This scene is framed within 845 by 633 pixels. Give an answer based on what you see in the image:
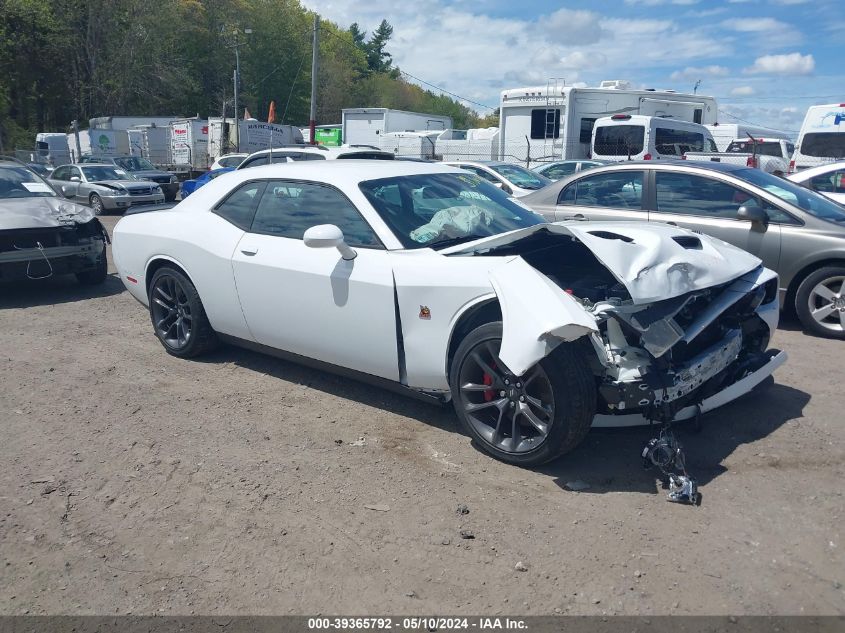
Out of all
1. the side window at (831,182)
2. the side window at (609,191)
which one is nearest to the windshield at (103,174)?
the side window at (609,191)

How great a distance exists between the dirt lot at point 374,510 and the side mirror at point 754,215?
70.6 inches

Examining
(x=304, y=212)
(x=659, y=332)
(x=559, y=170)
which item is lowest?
(x=659, y=332)

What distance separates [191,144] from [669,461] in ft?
101

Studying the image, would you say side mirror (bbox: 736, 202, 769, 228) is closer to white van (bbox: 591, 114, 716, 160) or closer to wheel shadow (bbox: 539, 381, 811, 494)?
wheel shadow (bbox: 539, 381, 811, 494)

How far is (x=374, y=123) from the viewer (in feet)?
94.8

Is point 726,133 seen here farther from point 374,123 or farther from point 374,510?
point 374,510

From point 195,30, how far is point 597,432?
56.6 m

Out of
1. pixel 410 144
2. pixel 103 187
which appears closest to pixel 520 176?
pixel 103 187

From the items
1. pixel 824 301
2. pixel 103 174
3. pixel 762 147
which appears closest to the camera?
pixel 824 301

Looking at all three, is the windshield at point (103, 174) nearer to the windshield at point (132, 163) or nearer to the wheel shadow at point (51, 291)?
the windshield at point (132, 163)

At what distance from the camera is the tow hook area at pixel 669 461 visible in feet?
11.2

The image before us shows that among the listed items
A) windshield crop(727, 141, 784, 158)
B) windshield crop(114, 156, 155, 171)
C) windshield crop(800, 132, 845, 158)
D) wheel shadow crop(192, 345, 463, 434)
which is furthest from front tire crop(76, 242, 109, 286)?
windshield crop(727, 141, 784, 158)

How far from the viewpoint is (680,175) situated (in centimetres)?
698

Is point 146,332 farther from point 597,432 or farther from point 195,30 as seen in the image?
point 195,30
